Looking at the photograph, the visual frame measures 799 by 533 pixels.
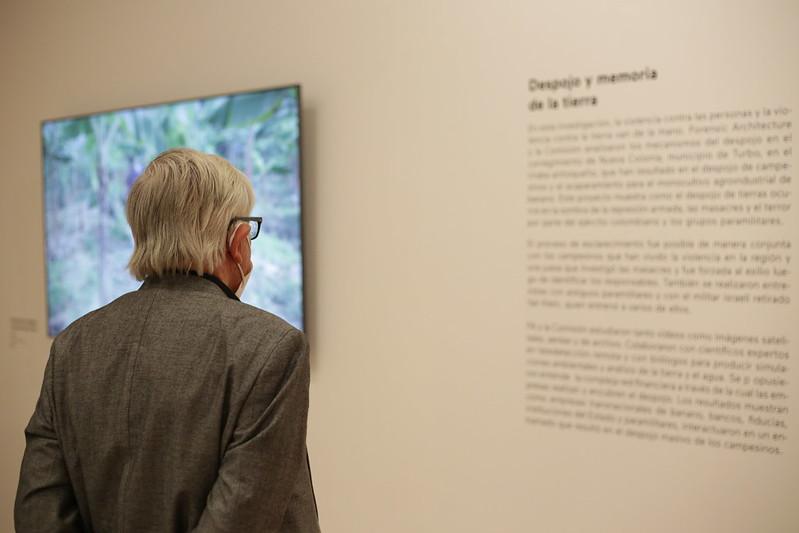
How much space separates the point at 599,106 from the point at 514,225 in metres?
0.49

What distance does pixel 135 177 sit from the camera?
349 cm

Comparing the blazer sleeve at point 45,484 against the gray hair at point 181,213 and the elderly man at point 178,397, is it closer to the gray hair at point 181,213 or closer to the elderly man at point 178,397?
the elderly man at point 178,397

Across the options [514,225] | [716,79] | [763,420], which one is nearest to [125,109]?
[514,225]

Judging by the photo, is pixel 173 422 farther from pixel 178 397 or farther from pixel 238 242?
pixel 238 242

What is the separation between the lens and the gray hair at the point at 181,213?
5.03 feet

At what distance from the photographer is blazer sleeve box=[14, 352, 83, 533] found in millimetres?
1566

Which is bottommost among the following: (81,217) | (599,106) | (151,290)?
(151,290)

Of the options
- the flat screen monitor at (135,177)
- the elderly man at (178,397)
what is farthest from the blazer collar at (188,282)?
the flat screen monitor at (135,177)

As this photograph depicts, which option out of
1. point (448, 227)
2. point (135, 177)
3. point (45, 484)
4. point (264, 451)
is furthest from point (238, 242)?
point (135, 177)

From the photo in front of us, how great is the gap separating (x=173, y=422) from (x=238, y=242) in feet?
1.36

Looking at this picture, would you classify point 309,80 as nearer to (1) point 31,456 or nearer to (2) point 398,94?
(2) point 398,94

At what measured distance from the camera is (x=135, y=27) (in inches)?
138

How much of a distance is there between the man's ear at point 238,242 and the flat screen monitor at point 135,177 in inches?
51.4

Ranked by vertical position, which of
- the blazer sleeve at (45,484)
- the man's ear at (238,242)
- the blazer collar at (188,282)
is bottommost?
the blazer sleeve at (45,484)
